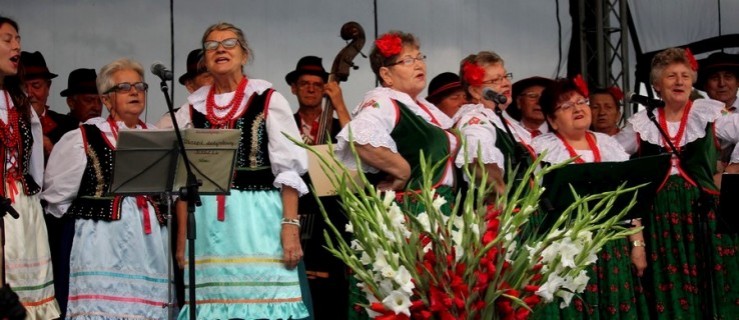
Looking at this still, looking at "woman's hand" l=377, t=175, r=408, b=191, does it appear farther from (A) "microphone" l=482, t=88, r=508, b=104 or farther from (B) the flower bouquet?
(B) the flower bouquet

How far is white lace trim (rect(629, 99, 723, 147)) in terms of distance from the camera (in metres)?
5.89

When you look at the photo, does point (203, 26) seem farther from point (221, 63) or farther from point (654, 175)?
point (654, 175)

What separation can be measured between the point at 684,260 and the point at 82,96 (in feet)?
10.5

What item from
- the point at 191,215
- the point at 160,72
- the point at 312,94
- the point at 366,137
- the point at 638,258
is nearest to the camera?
the point at 191,215

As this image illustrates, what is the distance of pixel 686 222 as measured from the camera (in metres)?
5.88

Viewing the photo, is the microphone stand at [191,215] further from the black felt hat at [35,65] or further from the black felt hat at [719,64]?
the black felt hat at [719,64]

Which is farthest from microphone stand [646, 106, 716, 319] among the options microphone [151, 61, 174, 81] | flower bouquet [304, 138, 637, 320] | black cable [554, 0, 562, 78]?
flower bouquet [304, 138, 637, 320]

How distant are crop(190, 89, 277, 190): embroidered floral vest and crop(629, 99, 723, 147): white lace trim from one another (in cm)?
231

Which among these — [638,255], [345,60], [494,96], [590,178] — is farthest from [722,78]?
[345,60]

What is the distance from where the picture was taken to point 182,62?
6867mm

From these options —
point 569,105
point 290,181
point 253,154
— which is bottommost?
point 290,181

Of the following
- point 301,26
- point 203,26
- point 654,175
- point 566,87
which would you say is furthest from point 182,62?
point 654,175

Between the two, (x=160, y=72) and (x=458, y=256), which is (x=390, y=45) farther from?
(x=458, y=256)

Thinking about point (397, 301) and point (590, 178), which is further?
point (590, 178)
